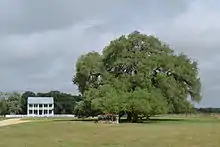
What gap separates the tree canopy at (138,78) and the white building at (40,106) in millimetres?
113974

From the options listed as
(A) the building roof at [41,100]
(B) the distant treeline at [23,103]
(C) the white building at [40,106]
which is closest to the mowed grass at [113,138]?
(B) the distant treeline at [23,103]

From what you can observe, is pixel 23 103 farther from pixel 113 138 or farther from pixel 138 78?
pixel 113 138

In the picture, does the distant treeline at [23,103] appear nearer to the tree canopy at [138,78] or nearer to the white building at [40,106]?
the white building at [40,106]

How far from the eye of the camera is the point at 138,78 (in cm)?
5975

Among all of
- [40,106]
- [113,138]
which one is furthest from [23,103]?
[113,138]

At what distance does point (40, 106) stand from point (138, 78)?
421 feet

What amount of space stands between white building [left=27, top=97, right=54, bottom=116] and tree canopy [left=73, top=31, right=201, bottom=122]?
11397 cm

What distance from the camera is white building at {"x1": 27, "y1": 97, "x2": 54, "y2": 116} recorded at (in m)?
179

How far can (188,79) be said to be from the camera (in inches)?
2512

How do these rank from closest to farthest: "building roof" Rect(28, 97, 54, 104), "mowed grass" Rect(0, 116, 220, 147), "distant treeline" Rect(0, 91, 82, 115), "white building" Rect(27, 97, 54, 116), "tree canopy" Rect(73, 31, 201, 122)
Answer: "mowed grass" Rect(0, 116, 220, 147) → "tree canopy" Rect(73, 31, 201, 122) → "distant treeline" Rect(0, 91, 82, 115) → "white building" Rect(27, 97, 54, 116) → "building roof" Rect(28, 97, 54, 104)

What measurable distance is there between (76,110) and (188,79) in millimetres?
17756

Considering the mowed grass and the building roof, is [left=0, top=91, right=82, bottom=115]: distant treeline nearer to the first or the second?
the building roof

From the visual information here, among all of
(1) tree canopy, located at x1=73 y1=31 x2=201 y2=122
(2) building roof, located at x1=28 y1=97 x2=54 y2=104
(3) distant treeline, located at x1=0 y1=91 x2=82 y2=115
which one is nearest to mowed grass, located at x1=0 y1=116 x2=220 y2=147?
(1) tree canopy, located at x1=73 y1=31 x2=201 y2=122

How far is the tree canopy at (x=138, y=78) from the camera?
58469 mm
